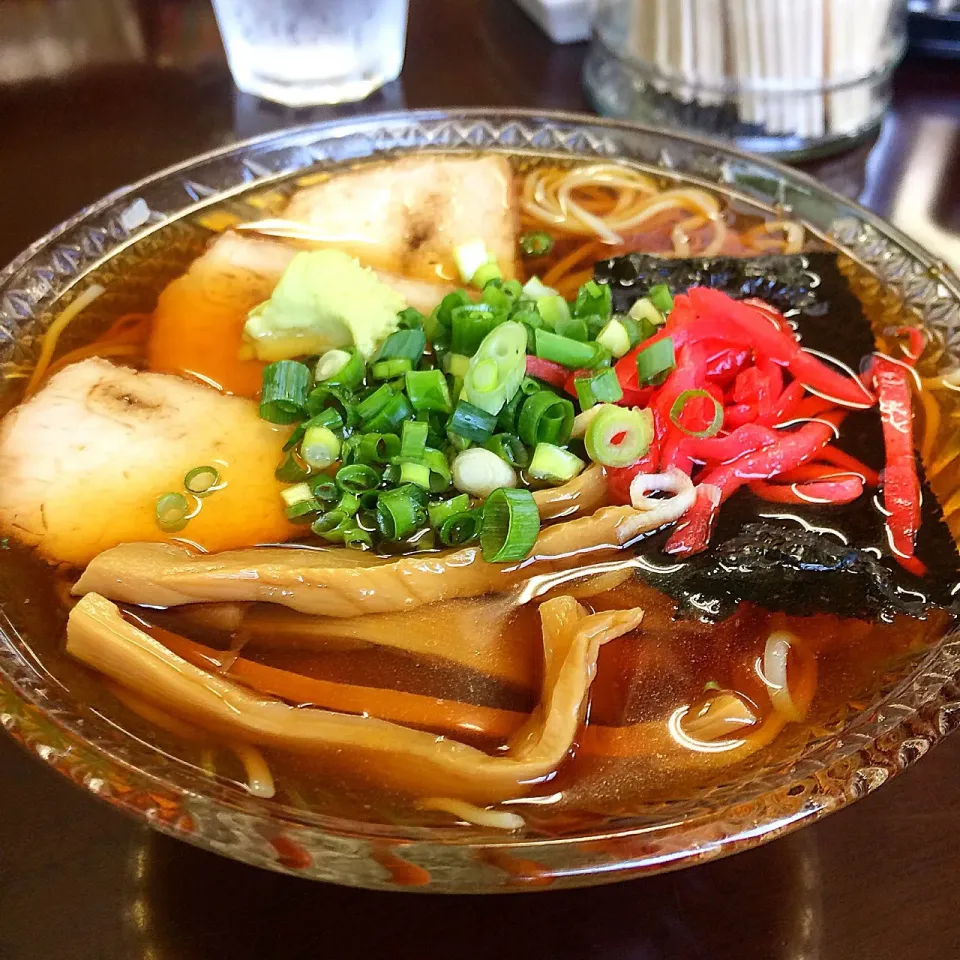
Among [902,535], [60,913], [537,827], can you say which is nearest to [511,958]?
[537,827]

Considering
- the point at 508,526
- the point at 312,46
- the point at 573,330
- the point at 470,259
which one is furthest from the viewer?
the point at 312,46

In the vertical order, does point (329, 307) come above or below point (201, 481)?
above

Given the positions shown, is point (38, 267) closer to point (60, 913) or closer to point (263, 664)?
point (263, 664)

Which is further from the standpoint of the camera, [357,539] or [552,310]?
[552,310]

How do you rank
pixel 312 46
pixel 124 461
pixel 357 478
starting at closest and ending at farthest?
pixel 357 478, pixel 124 461, pixel 312 46

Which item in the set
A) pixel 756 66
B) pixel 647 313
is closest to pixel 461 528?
pixel 647 313

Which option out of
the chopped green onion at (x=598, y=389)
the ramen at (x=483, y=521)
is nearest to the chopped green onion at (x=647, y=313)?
the ramen at (x=483, y=521)

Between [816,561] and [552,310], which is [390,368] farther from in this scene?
[816,561]
